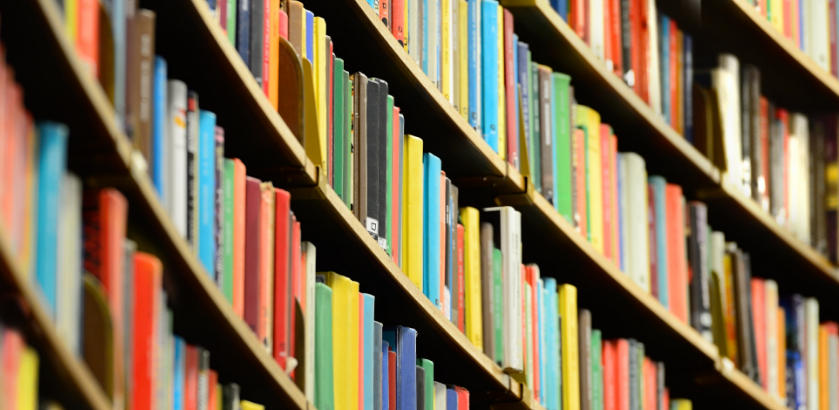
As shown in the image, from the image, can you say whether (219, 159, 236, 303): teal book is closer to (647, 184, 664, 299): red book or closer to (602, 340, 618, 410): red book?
(602, 340, 618, 410): red book

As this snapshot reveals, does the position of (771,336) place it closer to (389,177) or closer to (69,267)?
(389,177)

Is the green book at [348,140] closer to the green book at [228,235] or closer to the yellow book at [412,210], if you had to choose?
the yellow book at [412,210]

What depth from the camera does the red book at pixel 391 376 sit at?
6.58 feet

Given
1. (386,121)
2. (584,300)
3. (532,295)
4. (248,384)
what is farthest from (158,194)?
(584,300)

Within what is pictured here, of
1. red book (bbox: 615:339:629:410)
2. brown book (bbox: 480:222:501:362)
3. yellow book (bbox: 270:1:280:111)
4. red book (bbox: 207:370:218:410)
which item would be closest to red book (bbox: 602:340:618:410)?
red book (bbox: 615:339:629:410)

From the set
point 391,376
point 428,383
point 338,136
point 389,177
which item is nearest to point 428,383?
point 428,383

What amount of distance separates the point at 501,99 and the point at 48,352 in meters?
1.25

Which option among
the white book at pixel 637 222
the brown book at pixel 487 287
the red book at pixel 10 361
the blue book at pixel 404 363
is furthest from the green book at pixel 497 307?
the red book at pixel 10 361

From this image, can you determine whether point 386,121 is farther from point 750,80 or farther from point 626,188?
point 750,80

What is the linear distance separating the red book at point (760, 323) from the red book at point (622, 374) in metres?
0.45

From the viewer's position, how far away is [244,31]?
1730mm

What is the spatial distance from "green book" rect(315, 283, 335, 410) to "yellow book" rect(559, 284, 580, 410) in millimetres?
706

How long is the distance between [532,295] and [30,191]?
1.27 meters

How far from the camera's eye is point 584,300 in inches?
107
